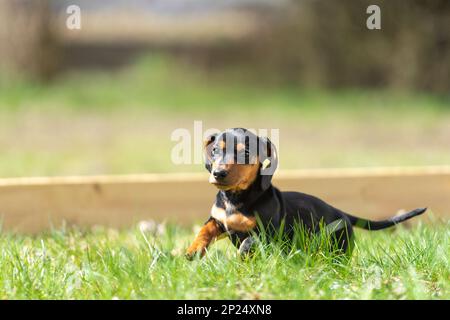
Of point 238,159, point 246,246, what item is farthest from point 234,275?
point 238,159

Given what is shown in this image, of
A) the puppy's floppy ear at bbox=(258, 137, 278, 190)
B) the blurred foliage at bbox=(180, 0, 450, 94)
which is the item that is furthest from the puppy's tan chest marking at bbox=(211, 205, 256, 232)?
the blurred foliage at bbox=(180, 0, 450, 94)

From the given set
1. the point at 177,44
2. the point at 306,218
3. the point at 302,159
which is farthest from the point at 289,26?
the point at 306,218

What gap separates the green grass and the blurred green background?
234 cm

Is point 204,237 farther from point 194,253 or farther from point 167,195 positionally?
point 167,195

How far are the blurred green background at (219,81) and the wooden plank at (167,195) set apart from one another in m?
1.04

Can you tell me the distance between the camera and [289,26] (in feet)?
27.9

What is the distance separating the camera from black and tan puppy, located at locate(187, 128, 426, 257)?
224cm

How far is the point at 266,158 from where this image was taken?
235cm

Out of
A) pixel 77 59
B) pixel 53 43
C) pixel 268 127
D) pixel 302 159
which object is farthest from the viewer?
pixel 77 59

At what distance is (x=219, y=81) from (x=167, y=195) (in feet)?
16.8
